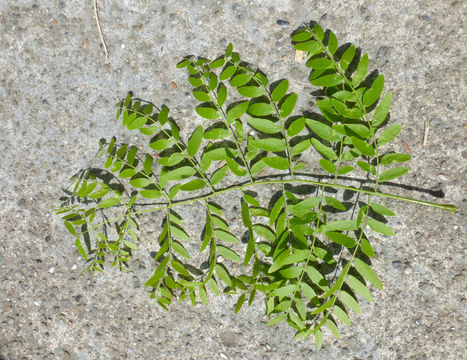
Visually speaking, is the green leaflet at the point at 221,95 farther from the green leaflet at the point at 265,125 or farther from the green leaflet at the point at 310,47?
the green leaflet at the point at 310,47

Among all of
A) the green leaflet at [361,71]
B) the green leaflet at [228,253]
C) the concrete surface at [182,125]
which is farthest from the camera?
the green leaflet at [228,253]

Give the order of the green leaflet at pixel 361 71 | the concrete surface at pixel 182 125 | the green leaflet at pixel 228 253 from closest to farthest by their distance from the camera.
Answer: the green leaflet at pixel 361 71
the concrete surface at pixel 182 125
the green leaflet at pixel 228 253

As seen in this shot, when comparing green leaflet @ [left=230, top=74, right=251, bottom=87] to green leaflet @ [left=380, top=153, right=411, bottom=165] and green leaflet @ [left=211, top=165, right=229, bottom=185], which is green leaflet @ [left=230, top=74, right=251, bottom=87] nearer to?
green leaflet @ [left=211, top=165, right=229, bottom=185]

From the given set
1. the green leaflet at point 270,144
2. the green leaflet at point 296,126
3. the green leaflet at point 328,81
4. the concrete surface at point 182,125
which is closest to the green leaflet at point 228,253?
the concrete surface at point 182,125

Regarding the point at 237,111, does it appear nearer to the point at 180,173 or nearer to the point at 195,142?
the point at 195,142

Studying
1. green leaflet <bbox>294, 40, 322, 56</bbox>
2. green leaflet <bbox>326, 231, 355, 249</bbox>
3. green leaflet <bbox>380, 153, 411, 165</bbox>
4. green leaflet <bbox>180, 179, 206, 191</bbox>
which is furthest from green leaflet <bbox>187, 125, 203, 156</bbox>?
green leaflet <bbox>380, 153, 411, 165</bbox>

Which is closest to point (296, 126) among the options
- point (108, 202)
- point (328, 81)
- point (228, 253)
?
point (328, 81)

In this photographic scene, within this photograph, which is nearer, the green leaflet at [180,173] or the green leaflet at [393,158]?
the green leaflet at [393,158]
